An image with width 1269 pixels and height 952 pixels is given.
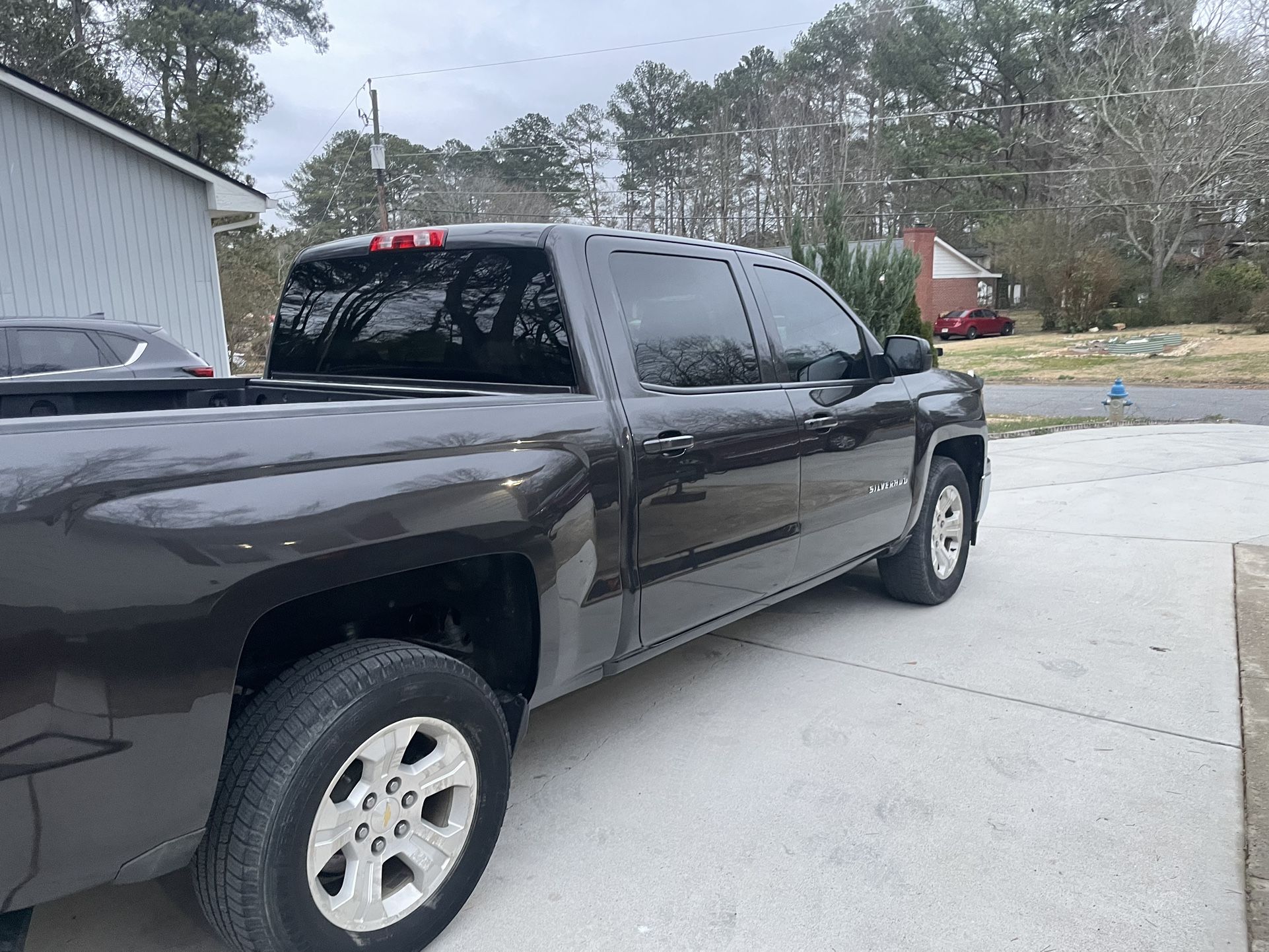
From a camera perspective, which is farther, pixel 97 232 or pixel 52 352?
pixel 97 232

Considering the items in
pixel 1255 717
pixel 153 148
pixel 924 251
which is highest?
pixel 924 251

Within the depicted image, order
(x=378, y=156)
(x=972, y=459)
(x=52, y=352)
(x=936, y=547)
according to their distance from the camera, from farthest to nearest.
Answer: (x=378, y=156) < (x=52, y=352) < (x=972, y=459) < (x=936, y=547)

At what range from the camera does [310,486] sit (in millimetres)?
2029

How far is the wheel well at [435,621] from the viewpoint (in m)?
2.35

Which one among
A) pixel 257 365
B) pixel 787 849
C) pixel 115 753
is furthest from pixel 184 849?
pixel 257 365

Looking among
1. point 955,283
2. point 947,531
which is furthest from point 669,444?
point 955,283

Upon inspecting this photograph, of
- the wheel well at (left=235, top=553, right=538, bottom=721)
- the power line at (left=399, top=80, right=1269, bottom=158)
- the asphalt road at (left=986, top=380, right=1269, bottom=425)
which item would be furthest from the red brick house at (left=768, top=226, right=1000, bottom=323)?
the wheel well at (left=235, top=553, right=538, bottom=721)

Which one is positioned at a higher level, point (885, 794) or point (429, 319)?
point (429, 319)

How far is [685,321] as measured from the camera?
3.50 metres

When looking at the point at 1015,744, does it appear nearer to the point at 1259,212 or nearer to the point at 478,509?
the point at 478,509

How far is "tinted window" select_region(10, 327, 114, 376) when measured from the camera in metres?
7.16

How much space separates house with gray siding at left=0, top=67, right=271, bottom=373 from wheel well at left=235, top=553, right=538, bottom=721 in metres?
9.27

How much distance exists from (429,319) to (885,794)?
90.1 inches

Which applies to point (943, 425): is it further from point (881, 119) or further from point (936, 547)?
point (881, 119)
